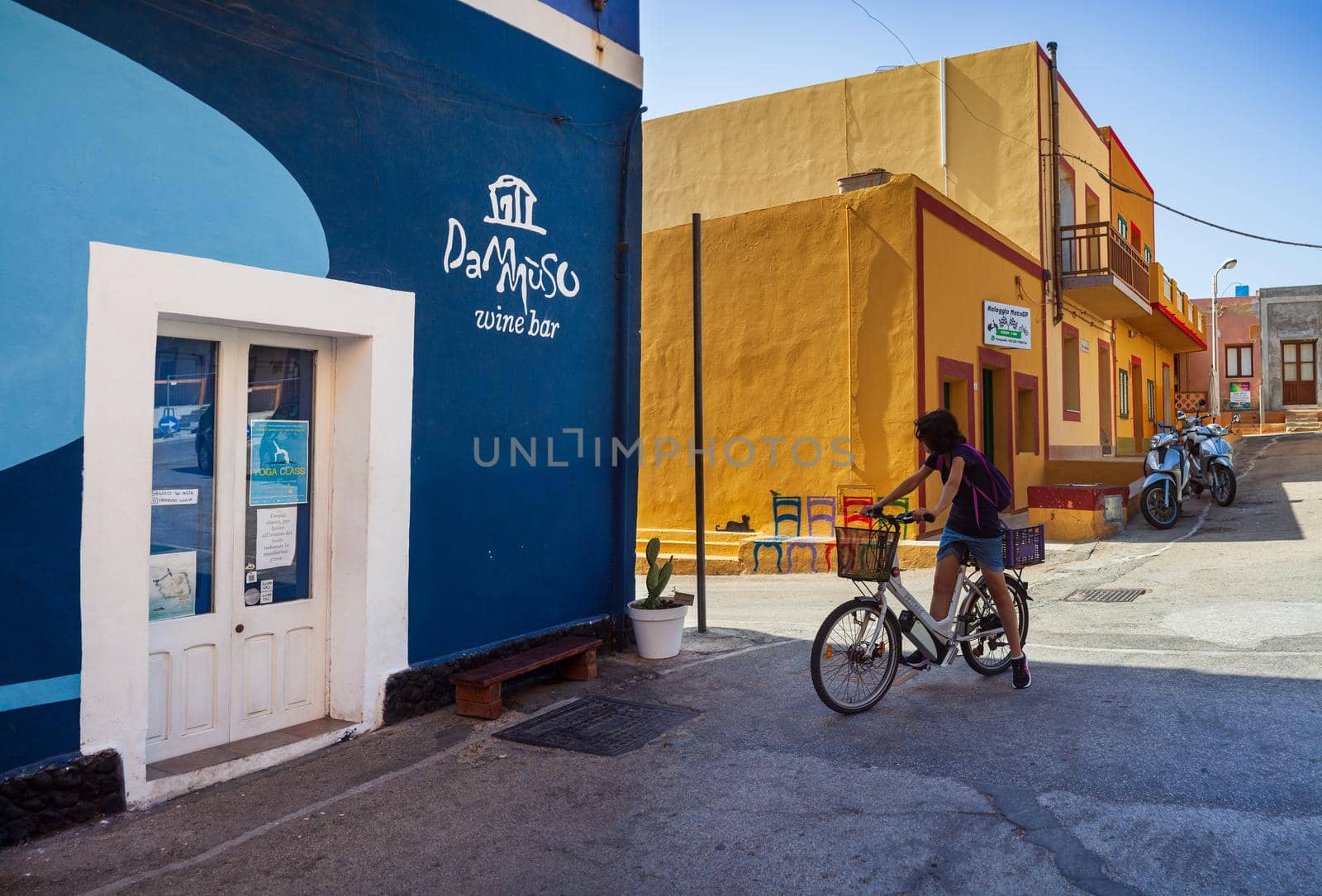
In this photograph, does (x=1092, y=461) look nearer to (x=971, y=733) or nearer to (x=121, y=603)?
(x=971, y=733)

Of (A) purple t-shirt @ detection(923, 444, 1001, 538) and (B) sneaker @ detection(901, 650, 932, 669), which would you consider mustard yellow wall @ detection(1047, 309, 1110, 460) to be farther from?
(B) sneaker @ detection(901, 650, 932, 669)

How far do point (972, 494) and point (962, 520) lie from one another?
0.61 ft

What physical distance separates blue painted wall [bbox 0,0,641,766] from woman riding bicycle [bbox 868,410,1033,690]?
2.46 m

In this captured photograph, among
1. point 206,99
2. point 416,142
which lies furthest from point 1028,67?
point 206,99

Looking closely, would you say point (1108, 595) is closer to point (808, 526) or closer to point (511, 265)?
point (808, 526)

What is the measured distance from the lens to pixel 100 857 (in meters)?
3.76

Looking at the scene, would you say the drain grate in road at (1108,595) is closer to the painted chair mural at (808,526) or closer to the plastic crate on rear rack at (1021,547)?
the painted chair mural at (808,526)

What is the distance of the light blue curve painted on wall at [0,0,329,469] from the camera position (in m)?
3.90

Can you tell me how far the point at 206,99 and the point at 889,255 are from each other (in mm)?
9983

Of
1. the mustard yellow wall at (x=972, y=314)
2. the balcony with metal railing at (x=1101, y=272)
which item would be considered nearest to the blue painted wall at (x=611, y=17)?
the mustard yellow wall at (x=972, y=314)

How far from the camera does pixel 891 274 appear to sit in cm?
1293

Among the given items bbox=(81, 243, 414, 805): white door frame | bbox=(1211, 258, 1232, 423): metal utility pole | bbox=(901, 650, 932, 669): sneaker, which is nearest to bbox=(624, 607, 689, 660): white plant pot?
bbox=(901, 650, 932, 669): sneaker

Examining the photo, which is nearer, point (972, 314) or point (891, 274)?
point (891, 274)

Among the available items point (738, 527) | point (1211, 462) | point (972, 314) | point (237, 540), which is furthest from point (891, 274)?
point (237, 540)
